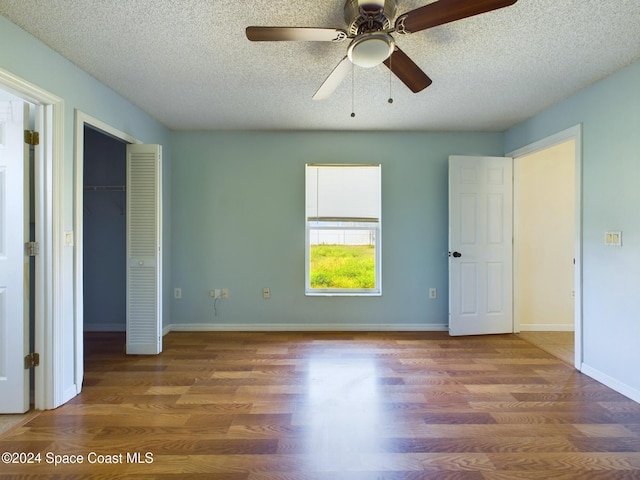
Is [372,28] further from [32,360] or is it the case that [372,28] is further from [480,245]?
[32,360]

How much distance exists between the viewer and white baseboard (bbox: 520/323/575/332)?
3.85 meters

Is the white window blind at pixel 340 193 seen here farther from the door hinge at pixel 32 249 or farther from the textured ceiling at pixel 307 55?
the door hinge at pixel 32 249

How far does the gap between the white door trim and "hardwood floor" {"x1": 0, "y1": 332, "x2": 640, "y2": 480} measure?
0.21 metres

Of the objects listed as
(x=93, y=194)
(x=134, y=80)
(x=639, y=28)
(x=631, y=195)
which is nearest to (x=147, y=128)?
(x=134, y=80)

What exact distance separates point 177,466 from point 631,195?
3402mm

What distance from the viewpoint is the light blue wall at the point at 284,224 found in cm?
380

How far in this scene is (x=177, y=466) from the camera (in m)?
1.60

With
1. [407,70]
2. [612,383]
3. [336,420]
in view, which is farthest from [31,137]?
[612,383]

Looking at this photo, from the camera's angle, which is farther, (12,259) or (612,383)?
(612,383)

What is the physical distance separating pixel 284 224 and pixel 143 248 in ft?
4.97

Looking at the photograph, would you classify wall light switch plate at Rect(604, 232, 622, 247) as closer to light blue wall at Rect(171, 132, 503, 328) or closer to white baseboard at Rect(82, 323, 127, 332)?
light blue wall at Rect(171, 132, 503, 328)

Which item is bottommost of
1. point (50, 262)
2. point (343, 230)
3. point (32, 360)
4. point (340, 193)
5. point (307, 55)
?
point (32, 360)

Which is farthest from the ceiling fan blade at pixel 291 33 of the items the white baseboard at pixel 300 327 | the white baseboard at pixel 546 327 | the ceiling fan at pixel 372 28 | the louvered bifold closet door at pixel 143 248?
the white baseboard at pixel 546 327

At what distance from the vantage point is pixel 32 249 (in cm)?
209
